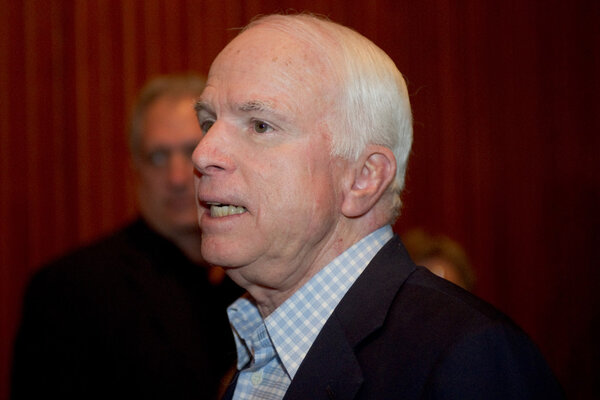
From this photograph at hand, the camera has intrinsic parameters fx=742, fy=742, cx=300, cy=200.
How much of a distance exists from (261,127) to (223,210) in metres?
0.20

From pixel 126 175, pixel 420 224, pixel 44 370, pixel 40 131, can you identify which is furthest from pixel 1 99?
pixel 420 224

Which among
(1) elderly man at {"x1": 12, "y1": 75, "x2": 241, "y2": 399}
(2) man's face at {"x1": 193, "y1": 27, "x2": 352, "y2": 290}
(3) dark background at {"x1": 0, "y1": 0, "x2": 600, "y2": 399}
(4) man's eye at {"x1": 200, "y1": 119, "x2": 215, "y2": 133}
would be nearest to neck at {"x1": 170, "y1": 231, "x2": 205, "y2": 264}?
(1) elderly man at {"x1": 12, "y1": 75, "x2": 241, "y2": 399}

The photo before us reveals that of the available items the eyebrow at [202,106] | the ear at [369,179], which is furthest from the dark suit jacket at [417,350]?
the eyebrow at [202,106]

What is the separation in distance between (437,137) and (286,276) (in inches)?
99.4

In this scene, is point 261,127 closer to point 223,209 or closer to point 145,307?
point 223,209

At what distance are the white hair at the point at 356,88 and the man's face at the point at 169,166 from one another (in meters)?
1.14

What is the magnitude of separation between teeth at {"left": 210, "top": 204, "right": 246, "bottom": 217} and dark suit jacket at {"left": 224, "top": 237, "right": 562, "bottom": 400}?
294 mm

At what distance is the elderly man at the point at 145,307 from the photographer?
241 cm

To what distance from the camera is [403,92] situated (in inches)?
65.8

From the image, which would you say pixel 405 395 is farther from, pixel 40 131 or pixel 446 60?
pixel 446 60

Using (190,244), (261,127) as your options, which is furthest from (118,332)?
(261,127)

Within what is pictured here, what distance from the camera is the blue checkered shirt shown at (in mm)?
1521

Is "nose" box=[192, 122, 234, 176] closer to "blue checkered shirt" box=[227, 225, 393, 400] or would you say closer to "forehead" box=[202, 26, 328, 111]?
"forehead" box=[202, 26, 328, 111]

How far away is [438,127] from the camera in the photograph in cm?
392
